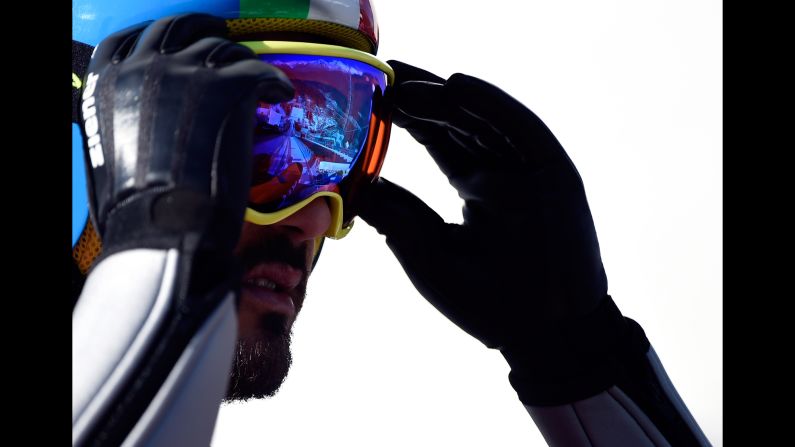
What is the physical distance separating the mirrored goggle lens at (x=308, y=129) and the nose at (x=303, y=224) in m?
0.05

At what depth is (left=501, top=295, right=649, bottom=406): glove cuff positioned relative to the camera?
4.73 ft

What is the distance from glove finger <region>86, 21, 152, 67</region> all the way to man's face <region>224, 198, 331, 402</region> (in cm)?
46

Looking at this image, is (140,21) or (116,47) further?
(140,21)

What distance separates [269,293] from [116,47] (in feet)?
1.89

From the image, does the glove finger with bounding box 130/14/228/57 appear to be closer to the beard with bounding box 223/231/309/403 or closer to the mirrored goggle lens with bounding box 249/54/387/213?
the mirrored goggle lens with bounding box 249/54/387/213

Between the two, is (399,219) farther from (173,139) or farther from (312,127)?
(173,139)

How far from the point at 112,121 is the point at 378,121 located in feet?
2.28

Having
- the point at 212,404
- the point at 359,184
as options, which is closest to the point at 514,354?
the point at 359,184

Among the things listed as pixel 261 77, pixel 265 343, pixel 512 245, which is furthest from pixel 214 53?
pixel 512 245

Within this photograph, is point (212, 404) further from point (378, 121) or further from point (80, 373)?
point (378, 121)

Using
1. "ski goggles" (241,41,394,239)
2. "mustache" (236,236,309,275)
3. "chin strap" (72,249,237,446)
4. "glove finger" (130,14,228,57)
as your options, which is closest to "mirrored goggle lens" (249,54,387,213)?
"ski goggles" (241,41,394,239)

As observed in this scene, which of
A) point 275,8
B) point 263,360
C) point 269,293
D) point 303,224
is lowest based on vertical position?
point 263,360

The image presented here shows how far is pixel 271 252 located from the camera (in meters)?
1.35

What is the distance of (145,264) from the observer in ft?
2.39
